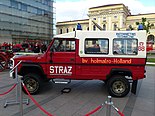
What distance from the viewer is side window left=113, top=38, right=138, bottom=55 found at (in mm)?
5680

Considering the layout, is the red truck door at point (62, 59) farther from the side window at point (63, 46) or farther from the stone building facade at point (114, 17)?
the stone building facade at point (114, 17)

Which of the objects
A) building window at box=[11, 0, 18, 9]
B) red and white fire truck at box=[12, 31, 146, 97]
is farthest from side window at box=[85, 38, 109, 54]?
building window at box=[11, 0, 18, 9]

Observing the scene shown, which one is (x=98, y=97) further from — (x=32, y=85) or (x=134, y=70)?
(x=32, y=85)

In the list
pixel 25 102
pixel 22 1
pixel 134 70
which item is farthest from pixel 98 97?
pixel 22 1

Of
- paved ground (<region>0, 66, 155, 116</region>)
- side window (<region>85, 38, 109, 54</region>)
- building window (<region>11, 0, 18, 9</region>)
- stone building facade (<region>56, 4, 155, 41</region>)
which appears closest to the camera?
paved ground (<region>0, 66, 155, 116</region>)

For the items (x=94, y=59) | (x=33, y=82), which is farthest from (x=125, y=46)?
(x=33, y=82)

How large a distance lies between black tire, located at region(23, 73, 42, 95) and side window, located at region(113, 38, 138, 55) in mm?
2956

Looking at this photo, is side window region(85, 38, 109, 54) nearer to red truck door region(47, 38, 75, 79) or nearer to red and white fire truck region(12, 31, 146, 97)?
red and white fire truck region(12, 31, 146, 97)

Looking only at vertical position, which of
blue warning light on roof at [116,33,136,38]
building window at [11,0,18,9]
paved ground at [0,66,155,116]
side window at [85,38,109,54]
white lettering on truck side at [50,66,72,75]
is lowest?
paved ground at [0,66,155,116]

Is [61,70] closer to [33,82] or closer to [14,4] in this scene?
[33,82]

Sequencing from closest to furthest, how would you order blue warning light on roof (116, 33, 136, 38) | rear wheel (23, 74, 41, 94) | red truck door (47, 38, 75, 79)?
blue warning light on roof (116, 33, 136, 38) → red truck door (47, 38, 75, 79) → rear wheel (23, 74, 41, 94)

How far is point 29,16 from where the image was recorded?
52438 millimetres

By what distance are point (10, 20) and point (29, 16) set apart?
8508 millimetres

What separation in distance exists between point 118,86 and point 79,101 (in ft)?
5.04
